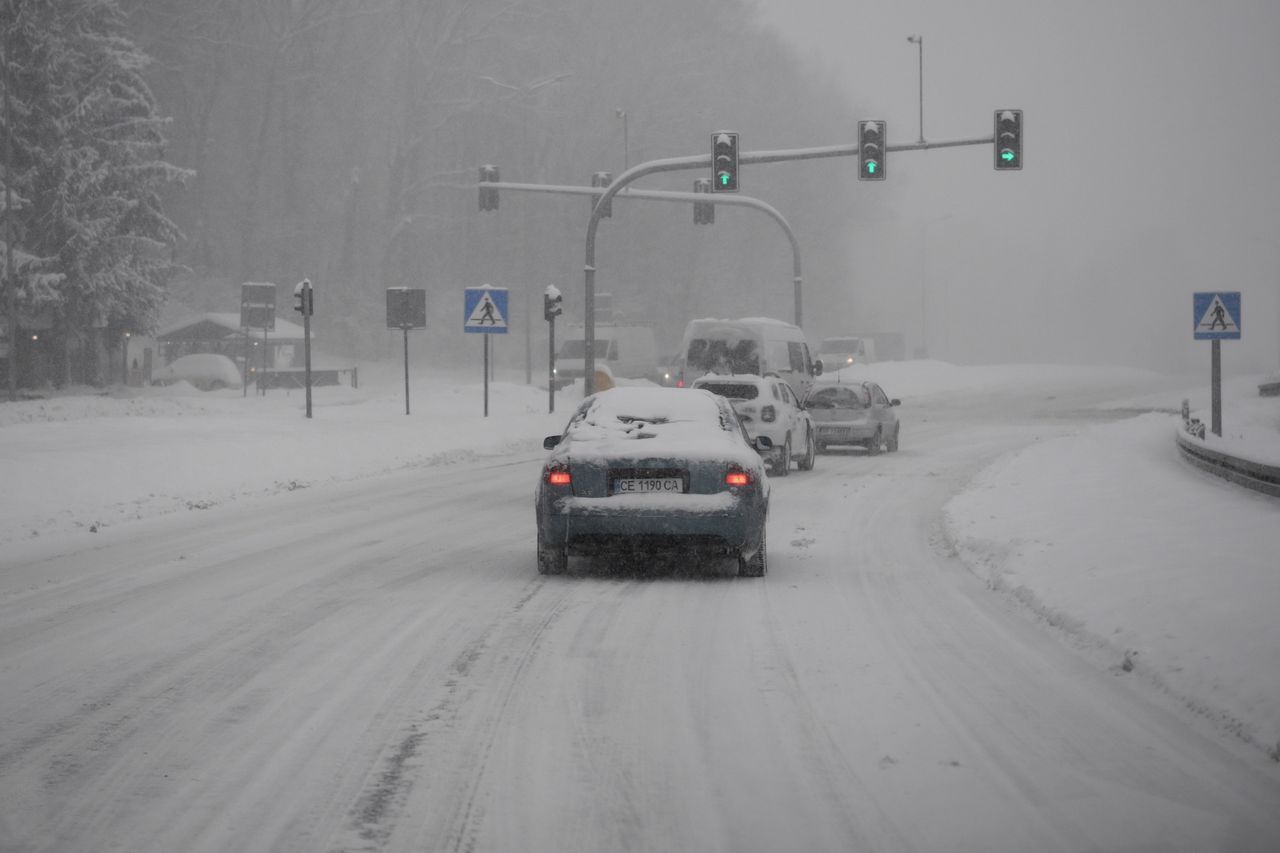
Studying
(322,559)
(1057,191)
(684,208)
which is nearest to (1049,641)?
(322,559)

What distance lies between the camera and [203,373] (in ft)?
208

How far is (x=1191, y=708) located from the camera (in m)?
7.48

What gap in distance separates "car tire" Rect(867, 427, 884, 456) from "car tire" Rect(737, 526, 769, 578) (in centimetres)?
1724

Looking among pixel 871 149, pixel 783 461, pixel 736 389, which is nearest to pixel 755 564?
pixel 783 461

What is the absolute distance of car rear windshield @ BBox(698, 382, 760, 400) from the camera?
76.7ft

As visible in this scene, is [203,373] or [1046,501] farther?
[203,373]

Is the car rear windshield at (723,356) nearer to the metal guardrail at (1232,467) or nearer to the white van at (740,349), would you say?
the white van at (740,349)

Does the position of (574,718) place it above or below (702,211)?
below

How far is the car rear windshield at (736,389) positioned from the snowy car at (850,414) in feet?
19.8

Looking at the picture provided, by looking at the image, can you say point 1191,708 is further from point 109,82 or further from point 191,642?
point 109,82

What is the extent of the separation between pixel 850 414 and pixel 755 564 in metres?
17.3

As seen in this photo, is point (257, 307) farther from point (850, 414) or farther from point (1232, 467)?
point (1232, 467)

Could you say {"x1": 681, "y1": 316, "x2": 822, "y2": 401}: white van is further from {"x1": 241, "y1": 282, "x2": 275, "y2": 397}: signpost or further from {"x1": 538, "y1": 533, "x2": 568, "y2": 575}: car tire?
{"x1": 241, "y1": 282, "x2": 275, "y2": 397}: signpost

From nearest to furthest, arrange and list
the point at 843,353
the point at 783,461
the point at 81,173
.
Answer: the point at 783,461 → the point at 81,173 → the point at 843,353
